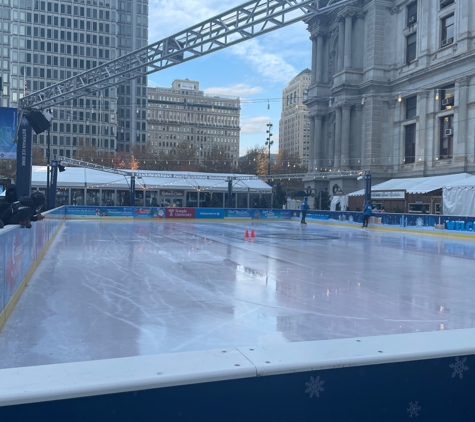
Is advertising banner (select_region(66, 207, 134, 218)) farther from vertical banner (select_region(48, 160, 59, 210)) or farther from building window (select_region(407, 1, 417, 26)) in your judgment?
building window (select_region(407, 1, 417, 26))

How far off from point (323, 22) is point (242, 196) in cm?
2321

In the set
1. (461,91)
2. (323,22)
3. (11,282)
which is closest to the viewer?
(11,282)

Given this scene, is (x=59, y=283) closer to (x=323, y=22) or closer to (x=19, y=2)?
(x=323, y=22)

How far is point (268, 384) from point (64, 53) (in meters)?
113

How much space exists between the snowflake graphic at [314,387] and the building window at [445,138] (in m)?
38.5

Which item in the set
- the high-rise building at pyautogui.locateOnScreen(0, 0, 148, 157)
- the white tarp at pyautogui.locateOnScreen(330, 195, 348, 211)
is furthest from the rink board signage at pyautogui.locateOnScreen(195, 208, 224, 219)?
the high-rise building at pyautogui.locateOnScreen(0, 0, 148, 157)

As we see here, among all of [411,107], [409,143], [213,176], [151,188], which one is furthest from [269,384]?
[411,107]

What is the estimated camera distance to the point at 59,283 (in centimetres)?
956

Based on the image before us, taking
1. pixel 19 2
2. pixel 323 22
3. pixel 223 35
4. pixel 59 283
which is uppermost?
pixel 19 2

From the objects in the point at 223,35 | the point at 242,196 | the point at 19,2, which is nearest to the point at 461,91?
the point at 242,196

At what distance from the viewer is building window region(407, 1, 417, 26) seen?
4128 centimetres

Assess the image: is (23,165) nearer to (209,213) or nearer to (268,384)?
(268,384)

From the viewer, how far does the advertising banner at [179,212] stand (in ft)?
113

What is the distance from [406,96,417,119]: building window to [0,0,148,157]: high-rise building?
68.8 metres
